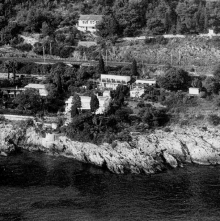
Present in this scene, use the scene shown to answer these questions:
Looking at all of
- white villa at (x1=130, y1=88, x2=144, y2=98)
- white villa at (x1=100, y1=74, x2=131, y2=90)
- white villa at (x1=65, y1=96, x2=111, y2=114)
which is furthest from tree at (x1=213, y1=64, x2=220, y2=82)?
white villa at (x1=65, y1=96, x2=111, y2=114)

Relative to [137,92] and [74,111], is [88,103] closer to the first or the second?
[74,111]

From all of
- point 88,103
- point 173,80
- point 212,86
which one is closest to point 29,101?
point 88,103

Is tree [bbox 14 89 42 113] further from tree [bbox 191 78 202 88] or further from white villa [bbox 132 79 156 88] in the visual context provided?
tree [bbox 191 78 202 88]

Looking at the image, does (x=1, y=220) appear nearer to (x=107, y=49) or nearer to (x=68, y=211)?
(x=68, y=211)

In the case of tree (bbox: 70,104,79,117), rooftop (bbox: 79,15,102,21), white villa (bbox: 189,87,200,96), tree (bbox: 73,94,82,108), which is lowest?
tree (bbox: 70,104,79,117)

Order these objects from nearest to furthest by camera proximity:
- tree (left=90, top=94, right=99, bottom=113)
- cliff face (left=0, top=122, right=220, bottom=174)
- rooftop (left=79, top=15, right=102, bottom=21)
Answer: cliff face (left=0, top=122, right=220, bottom=174) → tree (left=90, top=94, right=99, bottom=113) → rooftop (left=79, top=15, right=102, bottom=21)

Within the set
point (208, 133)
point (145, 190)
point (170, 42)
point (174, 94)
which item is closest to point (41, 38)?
point (170, 42)

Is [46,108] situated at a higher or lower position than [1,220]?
higher
